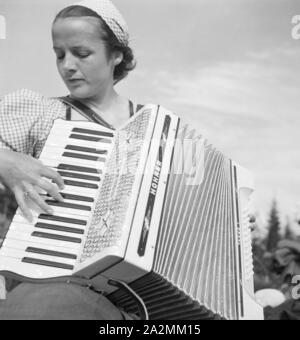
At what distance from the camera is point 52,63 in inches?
63.3

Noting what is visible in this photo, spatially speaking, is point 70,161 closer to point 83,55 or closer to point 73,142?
point 73,142

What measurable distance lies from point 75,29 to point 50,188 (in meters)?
0.40

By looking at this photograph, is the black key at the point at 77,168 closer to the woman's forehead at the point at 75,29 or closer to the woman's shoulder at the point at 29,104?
the woman's shoulder at the point at 29,104

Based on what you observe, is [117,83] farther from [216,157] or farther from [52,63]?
[216,157]

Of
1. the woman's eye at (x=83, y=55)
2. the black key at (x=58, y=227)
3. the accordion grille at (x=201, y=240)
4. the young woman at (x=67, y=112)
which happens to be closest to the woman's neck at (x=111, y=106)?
the young woman at (x=67, y=112)

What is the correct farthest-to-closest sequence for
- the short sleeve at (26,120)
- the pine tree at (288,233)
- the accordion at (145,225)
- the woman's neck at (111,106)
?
the pine tree at (288,233)
the woman's neck at (111,106)
the short sleeve at (26,120)
the accordion at (145,225)

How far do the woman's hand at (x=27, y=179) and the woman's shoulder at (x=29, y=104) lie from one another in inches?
4.8

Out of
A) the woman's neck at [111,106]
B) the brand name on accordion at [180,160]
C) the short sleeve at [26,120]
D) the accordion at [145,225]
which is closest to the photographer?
the accordion at [145,225]

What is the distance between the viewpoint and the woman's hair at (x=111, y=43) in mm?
1518

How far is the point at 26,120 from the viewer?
4.89ft

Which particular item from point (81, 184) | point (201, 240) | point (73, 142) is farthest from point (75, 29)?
point (201, 240)

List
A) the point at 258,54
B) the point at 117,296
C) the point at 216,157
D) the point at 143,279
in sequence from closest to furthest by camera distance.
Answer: the point at 143,279
the point at 117,296
the point at 216,157
the point at 258,54

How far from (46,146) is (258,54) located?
2.08ft
